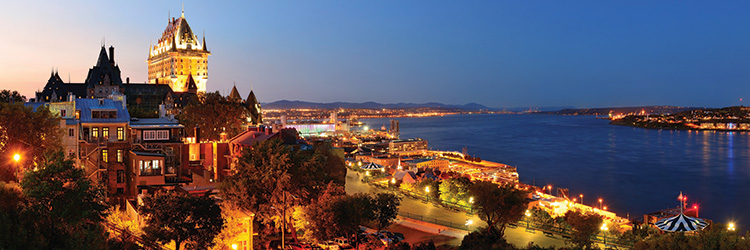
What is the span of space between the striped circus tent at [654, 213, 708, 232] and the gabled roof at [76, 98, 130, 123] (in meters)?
25.4

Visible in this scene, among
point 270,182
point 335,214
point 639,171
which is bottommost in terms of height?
point 639,171

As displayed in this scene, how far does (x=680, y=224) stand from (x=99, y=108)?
89.4 feet

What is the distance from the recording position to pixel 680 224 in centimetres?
2462

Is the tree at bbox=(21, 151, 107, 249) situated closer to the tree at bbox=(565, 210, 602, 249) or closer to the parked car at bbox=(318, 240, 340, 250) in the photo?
the parked car at bbox=(318, 240, 340, 250)

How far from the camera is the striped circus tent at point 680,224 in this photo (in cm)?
2439

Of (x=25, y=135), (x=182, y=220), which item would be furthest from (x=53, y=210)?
(x=25, y=135)

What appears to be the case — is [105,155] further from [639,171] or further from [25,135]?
[639,171]

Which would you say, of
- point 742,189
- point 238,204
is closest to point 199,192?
point 238,204

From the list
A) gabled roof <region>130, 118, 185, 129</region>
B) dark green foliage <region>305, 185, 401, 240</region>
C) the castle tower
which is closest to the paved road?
dark green foliage <region>305, 185, 401, 240</region>

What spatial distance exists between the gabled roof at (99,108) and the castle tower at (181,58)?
234 ft

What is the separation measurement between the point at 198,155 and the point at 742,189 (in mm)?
53963

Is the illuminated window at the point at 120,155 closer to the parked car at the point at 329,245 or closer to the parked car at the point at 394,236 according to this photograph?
the parked car at the point at 329,245

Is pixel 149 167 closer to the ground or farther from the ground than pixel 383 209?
farther from the ground

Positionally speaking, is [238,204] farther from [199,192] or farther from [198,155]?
[198,155]
